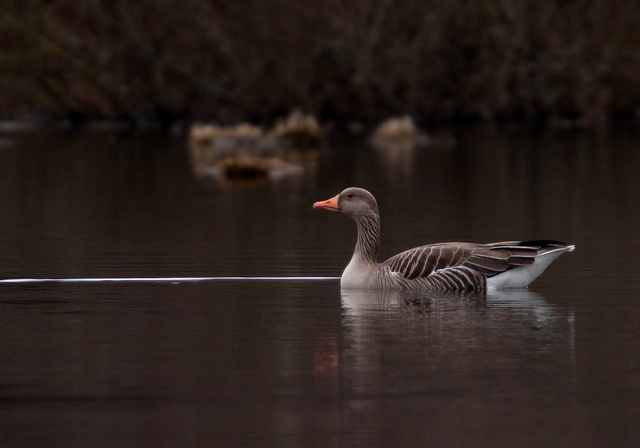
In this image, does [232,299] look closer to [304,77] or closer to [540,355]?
[540,355]

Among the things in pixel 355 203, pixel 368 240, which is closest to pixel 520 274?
pixel 368 240

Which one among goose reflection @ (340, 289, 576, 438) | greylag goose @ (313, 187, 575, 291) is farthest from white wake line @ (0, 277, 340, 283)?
goose reflection @ (340, 289, 576, 438)

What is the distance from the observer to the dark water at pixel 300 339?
858 cm

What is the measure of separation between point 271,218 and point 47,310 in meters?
11.0

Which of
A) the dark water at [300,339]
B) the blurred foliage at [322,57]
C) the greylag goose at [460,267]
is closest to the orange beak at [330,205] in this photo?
the greylag goose at [460,267]

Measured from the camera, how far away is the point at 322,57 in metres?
66.2

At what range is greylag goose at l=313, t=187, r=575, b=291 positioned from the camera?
46.1 feet

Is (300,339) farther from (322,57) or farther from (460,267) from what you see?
(322,57)

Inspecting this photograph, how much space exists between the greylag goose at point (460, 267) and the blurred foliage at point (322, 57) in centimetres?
4981

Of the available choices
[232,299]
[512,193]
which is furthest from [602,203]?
[232,299]

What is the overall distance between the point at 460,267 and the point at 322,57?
5280 cm

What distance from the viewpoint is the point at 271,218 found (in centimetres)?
2406

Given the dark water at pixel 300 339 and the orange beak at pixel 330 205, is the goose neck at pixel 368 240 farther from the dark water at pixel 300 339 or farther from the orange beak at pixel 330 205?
the dark water at pixel 300 339

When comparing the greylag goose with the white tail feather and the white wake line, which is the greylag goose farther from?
the white wake line
